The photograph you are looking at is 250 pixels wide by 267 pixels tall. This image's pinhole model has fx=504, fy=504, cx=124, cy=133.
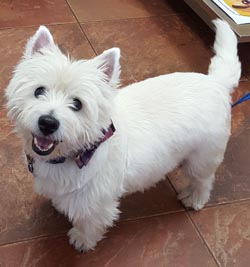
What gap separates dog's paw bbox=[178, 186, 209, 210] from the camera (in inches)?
63.2

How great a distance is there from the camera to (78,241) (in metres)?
1.47

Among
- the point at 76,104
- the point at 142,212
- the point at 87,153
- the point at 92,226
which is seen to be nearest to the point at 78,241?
the point at 92,226

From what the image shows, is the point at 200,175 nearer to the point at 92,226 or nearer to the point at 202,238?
the point at 202,238

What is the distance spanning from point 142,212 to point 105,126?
536 mm

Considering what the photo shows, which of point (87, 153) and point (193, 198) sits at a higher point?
point (87, 153)

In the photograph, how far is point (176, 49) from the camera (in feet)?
7.54

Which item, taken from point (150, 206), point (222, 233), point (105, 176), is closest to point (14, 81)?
point (105, 176)

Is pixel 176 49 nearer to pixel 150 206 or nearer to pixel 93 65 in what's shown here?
pixel 150 206

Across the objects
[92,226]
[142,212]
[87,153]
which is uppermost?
[87,153]

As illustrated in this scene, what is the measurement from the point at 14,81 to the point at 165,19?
152cm

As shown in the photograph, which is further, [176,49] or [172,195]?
[176,49]

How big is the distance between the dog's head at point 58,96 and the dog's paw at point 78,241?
405 mm

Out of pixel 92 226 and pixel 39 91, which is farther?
pixel 92 226

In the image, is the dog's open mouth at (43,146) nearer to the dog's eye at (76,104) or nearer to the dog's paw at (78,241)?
the dog's eye at (76,104)
